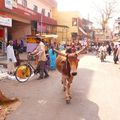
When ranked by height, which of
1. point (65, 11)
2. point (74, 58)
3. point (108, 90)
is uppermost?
point (65, 11)

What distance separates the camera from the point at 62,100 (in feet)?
30.5

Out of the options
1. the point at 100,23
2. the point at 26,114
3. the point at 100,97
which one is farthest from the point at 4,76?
the point at 100,23

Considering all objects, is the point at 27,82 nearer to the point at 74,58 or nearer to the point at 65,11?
the point at 74,58

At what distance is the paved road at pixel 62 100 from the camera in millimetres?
7613

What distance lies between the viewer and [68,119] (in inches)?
286

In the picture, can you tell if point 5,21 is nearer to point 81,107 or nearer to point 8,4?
point 8,4

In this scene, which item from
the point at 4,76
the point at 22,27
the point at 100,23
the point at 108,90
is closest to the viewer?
the point at 108,90

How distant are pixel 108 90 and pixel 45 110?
3.81m

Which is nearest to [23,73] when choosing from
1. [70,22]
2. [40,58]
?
[40,58]

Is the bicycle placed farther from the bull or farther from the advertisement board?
the advertisement board

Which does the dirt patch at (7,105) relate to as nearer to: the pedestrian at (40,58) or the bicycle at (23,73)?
the bicycle at (23,73)

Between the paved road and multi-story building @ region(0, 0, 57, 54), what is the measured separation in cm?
1159

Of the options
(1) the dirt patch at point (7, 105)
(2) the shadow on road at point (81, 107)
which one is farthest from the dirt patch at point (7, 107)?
(2) the shadow on road at point (81, 107)

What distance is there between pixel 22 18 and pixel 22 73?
627 inches
